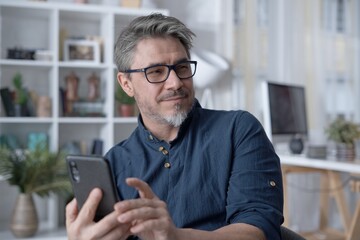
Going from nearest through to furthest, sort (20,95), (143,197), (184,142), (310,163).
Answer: (143,197), (184,142), (310,163), (20,95)

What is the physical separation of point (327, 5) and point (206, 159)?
3.78 metres

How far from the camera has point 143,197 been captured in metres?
1.16

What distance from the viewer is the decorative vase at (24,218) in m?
3.45

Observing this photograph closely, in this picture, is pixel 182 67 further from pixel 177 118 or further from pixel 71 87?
pixel 71 87

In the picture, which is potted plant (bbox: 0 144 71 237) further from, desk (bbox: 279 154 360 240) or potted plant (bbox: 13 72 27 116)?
desk (bbox: 279 154 360 240)

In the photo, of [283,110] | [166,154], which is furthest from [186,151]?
[283,110]

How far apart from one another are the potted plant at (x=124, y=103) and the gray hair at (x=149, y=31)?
2323 mm

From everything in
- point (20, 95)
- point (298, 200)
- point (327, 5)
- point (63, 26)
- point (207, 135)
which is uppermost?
point (327, 5)

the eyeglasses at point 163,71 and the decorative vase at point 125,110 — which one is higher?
the eyeglasses at point 163,71

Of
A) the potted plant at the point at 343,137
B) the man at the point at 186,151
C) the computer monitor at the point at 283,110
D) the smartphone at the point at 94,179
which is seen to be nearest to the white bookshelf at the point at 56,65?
the computer monitor at the point at 283,110

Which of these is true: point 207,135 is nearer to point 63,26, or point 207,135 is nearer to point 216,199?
point 216,199

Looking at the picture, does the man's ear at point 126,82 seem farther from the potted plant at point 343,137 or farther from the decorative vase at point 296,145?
the decorative vase at point 296,145

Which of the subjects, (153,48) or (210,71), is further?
(210,71)

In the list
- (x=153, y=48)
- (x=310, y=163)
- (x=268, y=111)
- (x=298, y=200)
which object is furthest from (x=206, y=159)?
(x=298, y=200)
